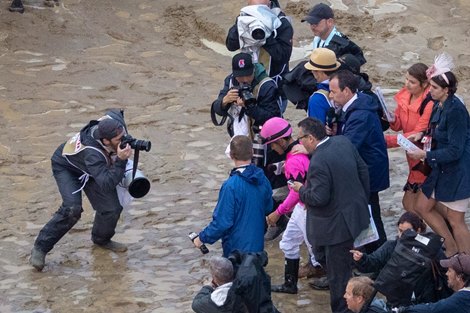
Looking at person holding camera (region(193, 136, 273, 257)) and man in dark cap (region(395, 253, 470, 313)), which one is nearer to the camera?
man in dark cap (region(395, 253, 470, 313))

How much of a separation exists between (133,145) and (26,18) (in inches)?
288

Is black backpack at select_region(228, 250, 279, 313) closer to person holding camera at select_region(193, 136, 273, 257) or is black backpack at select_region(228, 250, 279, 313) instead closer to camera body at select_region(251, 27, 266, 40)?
person holding camera at select_region(193, 136, 273, 257)

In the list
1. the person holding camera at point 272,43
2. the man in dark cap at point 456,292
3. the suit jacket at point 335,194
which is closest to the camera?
the man in dark cap at point 456,292

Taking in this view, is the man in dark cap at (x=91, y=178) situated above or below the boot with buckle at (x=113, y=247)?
above

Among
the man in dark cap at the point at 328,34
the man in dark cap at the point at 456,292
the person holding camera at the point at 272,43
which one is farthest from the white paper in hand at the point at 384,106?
the man in dark cap at the point at 456,292

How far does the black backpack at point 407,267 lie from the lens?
770cm

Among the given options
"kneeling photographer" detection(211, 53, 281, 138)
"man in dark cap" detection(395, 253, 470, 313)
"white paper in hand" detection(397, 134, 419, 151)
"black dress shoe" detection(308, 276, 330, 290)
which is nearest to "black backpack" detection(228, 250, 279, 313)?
"man in dark cap" detection(395, 253, 470, 313)

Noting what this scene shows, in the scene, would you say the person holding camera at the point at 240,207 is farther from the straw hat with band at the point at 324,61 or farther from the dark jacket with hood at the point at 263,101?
the dark jacket with hood at the point at 263,101

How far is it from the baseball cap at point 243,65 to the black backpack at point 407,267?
8.83 ft

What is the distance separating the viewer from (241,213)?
859 centimetres

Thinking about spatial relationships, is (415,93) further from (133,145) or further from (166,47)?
(166,47)

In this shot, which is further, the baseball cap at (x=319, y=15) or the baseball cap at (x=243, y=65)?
the baseball cap at (x=319, y=15)

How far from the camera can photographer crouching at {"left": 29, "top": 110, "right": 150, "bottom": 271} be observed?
9.41 metres

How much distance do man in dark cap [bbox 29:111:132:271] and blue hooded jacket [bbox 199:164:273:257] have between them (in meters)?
1.25
